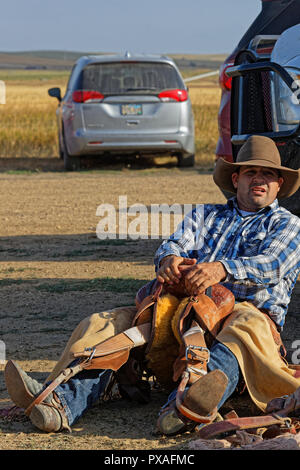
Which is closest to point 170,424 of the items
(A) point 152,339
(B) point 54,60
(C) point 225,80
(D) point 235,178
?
(A) point 152,339

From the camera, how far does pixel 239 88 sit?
6.44m

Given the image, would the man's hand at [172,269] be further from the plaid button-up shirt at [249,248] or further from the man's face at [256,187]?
the man's face at [256,187]

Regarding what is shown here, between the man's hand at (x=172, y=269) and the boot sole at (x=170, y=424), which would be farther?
the man's hand at (x=172, y=269)

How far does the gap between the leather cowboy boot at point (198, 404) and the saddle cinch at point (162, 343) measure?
0.14 m

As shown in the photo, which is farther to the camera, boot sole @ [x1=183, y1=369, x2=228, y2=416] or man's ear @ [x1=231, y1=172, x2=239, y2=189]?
man's ear @ [x1=231, y1=172, x2=239, y2=189]

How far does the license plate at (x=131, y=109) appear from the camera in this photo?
1392 cm

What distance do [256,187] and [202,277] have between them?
62cm

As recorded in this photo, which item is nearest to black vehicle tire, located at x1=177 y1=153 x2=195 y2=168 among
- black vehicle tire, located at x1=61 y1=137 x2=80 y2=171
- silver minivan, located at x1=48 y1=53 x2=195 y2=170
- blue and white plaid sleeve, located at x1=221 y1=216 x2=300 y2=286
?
silver minivan, located at x1=48 y1=53 x2=195 y2=170

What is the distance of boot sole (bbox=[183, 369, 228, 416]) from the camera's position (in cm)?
358

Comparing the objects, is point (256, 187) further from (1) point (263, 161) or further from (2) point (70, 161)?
(2) point (70, 161)

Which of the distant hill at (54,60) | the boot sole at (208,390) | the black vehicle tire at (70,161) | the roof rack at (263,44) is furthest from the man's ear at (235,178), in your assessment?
the distant hill at (54,60)

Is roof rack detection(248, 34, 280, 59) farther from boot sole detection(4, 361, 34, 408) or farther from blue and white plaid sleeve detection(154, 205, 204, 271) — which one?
boot sole detection(4, 361, 34, 408)

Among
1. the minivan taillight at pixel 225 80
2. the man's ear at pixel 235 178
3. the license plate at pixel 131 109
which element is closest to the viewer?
the man's ear at pixel 235 178

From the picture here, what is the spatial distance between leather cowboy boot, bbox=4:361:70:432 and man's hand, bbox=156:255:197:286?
0.70 m
